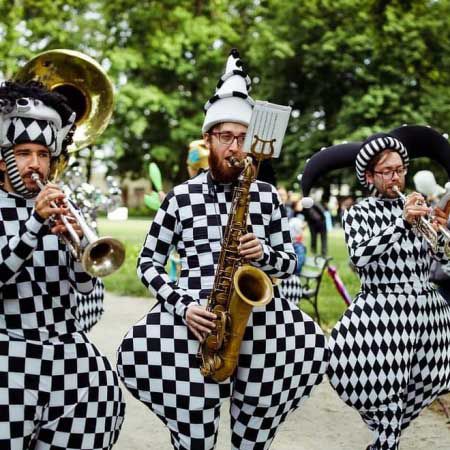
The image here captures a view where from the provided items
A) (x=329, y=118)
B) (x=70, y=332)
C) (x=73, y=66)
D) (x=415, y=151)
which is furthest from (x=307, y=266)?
(x=329, y=118)

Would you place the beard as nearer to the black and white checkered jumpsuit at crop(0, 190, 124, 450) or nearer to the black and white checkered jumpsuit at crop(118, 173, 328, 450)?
the black and white checkered jumpsuit at crop(118, 173, 328, 450)

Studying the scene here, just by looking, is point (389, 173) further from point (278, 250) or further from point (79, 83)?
point (79, 83)

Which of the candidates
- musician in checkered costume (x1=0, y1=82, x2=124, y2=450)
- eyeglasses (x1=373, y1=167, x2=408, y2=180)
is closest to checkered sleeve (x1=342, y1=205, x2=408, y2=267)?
eyeglasses (x1=373, y1=167, x2=408, y2=180)

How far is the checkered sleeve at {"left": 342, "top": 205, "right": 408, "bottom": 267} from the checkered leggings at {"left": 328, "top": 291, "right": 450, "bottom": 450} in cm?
29

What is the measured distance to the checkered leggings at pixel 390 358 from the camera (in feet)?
12.2

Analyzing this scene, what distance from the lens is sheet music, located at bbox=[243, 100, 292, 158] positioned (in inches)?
112

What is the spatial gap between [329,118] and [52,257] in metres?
23.4

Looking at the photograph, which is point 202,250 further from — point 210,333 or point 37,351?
point 37,351

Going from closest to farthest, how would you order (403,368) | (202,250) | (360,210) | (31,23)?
(202,250) < (403,368) < (360,210) < (31,23)

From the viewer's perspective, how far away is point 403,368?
→ 375cm

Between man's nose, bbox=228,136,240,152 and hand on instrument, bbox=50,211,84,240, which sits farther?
man's nose, bbox=228,136,240,152

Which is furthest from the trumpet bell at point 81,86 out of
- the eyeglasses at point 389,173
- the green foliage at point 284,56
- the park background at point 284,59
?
the green foliage at point 284,56

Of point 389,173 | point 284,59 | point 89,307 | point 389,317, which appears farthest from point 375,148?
point 284,59

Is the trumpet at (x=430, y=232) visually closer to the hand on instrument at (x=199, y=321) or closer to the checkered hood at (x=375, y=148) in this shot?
the checkered hood at (x=375, y=148)
